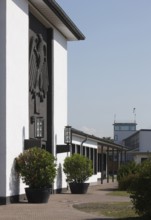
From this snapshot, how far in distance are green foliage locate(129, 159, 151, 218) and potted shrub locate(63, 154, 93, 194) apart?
47.3ft

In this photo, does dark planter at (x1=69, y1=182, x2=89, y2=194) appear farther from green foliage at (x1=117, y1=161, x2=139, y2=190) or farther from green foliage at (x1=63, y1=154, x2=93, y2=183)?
green foliage at (x1=117, y1=161, x2=139, y2=190)

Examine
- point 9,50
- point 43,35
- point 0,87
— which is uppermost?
point 43,35

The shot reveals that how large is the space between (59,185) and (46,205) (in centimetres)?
989

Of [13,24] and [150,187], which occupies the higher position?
[13,24]

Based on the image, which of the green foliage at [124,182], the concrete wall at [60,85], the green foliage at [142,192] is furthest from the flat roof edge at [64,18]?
the green foliage at [142,192]

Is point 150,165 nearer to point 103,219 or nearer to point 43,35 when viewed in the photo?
point 103,219

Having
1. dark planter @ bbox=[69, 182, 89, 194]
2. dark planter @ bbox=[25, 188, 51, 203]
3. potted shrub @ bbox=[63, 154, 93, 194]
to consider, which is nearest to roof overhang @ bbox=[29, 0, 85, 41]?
potted shrub @ bbox=[63, 154, 93, 194]

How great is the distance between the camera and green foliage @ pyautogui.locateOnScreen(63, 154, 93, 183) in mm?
30875

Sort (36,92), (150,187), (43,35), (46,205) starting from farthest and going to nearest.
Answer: (43,35) → (36,92) → (46,205) → (150,187)

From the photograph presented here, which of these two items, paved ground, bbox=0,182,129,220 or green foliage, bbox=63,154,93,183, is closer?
paved ground, bbox=0,182,129,220

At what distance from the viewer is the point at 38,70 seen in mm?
28609

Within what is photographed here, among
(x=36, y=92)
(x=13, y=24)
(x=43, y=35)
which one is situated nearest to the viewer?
(x=13, y=24)

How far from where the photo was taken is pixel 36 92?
2802 centimetres

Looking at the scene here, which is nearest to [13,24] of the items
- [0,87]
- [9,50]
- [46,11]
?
[9,50]
